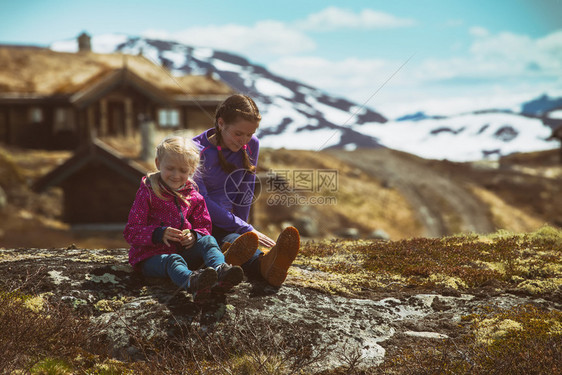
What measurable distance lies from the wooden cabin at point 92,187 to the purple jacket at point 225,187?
21260mm

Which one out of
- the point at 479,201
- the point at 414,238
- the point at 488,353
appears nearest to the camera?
the point at 488,353

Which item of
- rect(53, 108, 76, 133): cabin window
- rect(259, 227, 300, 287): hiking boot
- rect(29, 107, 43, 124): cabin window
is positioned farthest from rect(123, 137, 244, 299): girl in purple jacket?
rect(29, 107, 43, 124): cabin window

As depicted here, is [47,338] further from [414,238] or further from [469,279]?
[414,238]

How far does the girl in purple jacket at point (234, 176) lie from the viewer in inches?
221

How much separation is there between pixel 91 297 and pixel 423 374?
10.2ft

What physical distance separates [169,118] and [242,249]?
117 ft

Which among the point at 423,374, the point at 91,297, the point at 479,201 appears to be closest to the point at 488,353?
the point at 423,374

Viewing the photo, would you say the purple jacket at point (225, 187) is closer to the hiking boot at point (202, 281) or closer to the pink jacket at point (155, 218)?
the pink jacket at point (155, 218)

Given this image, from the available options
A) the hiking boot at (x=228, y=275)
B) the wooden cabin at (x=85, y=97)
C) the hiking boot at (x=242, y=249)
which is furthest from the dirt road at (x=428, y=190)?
the hiking boot at (x=228, y=275)

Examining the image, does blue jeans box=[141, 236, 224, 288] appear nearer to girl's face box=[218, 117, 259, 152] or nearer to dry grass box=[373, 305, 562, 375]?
girl's face box=[218, 117, 259, 152]

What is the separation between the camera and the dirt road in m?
40.9

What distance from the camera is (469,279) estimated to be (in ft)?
20.6

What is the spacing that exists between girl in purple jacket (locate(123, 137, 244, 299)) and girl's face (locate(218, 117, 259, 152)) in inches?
24.5

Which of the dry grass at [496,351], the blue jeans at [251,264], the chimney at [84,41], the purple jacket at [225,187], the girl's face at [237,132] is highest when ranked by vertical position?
the chimney at [84,41]
